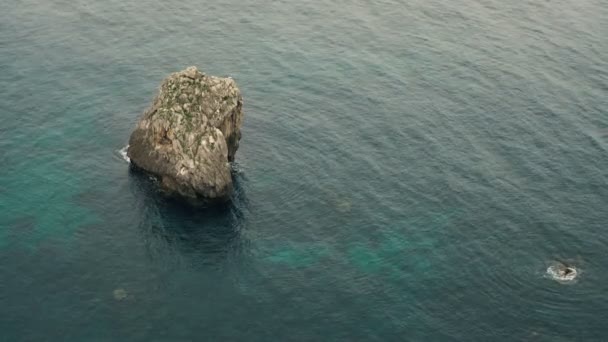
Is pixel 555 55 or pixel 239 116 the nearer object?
pixel 239 116

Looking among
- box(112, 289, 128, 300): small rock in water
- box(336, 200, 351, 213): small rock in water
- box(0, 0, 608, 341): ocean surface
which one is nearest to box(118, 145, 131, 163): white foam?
box(0, 0, 608, 341): ocean surface

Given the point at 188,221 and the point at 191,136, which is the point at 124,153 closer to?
the point at 191,136

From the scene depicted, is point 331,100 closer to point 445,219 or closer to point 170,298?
point 445,219

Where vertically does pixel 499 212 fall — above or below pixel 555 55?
below

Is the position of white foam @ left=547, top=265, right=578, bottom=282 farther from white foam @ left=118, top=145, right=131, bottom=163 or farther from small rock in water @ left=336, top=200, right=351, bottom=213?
white foam @ left=118, top=145, right=131, bottom=163

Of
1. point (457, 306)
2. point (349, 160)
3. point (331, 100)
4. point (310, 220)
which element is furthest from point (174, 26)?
point (457, 306)

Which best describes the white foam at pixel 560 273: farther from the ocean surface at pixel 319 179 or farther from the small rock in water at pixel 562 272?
the ocean surface at pixel 319 179
